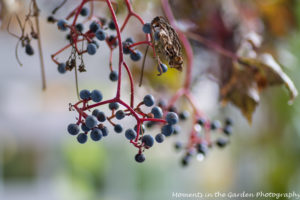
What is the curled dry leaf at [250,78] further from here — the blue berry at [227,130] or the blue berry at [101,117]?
the blue berry at [101,117]

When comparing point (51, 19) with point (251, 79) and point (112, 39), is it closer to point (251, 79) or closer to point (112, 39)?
point (112, 39)

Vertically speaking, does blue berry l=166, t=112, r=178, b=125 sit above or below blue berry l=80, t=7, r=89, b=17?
below

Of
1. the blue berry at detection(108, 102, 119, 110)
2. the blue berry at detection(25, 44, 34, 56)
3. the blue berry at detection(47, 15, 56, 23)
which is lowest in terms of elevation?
the blue berry at detection(108, 102, 119, 110)

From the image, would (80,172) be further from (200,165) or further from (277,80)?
(277,80)

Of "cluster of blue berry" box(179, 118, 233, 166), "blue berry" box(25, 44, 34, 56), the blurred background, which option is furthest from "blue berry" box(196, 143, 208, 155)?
"blue berry" box(25, 44, 34, 56)

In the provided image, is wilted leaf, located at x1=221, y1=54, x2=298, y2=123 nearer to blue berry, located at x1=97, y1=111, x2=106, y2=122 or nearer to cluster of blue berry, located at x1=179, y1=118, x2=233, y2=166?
cluster of blue berry, located at x1=179, y1=118, x2=233, y2=166

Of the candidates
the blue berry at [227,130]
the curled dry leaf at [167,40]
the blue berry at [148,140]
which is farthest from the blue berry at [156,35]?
the blue berry at [227,130]

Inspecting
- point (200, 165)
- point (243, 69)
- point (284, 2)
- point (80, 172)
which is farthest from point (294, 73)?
point (80, 172)
